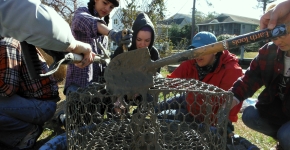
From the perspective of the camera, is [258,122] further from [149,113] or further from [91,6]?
[91,6]

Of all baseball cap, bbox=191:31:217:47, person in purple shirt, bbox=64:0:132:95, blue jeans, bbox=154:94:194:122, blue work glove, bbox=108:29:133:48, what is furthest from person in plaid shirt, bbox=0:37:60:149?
baseball cap, bbox=191:31:217:47

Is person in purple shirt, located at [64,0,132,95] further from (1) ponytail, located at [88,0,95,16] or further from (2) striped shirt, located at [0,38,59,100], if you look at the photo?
(2) striped shirt, located at [0,38,59,100]

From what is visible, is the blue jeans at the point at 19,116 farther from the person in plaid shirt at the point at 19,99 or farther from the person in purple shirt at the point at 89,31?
the person in purple shirt at the point at 89,31

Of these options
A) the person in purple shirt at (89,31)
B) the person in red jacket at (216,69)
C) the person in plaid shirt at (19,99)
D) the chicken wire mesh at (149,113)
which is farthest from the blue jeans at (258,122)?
the person in plaid shirt at (19,99)

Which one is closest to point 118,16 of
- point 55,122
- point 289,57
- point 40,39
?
point 55,122

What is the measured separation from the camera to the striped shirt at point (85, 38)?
1.68m

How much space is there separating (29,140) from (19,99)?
0.28 metres

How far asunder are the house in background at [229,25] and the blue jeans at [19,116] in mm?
25111

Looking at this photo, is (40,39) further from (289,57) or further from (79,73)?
(289,57)

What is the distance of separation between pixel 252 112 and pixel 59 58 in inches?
47.7

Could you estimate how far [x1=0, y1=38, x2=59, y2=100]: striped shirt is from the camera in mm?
1525

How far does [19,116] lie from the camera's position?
5.27ft

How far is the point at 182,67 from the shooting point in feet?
6.30

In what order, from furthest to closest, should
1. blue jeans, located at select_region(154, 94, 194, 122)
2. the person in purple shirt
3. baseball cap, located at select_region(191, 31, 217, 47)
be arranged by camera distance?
baseball cap, located at select_region(191, 31, 217, 47), the person in purple shirt, blue jeans, located at select_region(154, 94, 194, 122)
